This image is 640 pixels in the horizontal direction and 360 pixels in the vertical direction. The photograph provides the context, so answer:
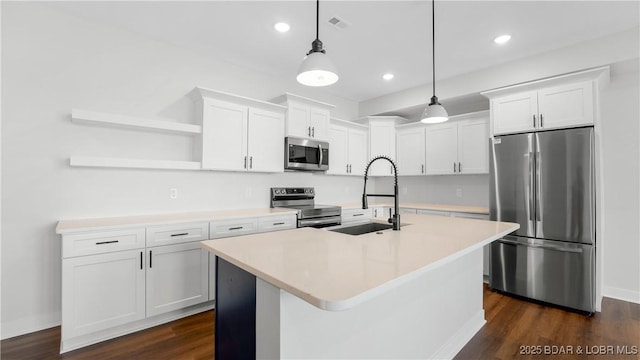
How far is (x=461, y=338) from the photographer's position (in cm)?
225

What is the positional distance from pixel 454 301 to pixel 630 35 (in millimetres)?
3092

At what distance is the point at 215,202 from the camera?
11.3 feet

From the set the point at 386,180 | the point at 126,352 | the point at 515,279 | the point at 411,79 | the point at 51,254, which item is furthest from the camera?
the point at 386,180

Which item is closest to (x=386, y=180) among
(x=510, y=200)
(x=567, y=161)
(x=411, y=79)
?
(x=411, y=79)

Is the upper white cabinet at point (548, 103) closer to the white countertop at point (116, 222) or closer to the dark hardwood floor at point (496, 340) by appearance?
the dark hardwood floor at point (496, 340)

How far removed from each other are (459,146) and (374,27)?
7.31 ft

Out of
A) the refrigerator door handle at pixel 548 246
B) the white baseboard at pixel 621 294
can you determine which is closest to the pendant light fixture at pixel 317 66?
the refrigerator door handle at pixel 548 246

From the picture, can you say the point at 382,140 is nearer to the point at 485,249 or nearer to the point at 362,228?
the point at 485,249

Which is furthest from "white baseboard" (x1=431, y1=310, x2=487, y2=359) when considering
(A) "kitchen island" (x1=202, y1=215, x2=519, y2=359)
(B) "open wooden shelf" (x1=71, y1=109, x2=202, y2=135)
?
(B) "open wooden shelf" (x1=71, y1=109, x2=202, y2=135)

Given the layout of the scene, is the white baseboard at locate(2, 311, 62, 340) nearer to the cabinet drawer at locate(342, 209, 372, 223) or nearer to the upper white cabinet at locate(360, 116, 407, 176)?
the cabinet drawer at locate(342, 209, 372, 223)

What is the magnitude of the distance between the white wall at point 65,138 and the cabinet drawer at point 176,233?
607 millimetres

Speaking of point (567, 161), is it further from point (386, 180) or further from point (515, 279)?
point (386, 180)

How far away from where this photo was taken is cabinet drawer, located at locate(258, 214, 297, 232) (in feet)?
10.4

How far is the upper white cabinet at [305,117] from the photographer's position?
149 inches
